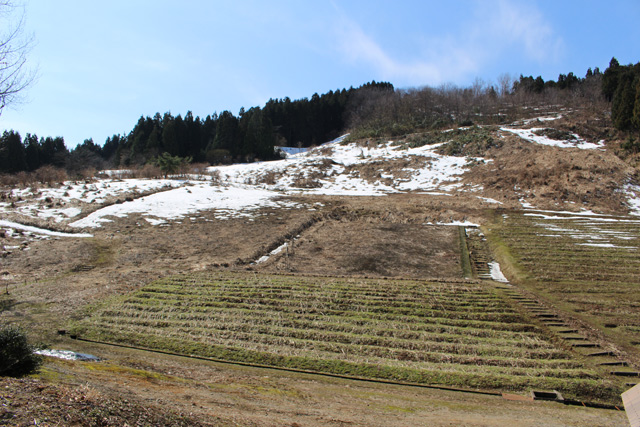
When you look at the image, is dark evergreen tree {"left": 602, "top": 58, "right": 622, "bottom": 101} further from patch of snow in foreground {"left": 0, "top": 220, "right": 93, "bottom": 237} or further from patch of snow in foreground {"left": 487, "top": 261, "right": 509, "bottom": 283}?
patch of snow in foreground {"left": 0, "top": 220, "right": 93, "bottom": 237}

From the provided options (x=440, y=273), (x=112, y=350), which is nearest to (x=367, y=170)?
(x=440, y=273)

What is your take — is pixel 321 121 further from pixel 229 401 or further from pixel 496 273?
pixel 229 401

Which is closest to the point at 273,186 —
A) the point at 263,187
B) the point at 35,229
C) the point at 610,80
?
the point at 263,187

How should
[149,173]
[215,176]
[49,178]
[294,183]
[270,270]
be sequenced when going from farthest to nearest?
[215,176] < [294,183] < [149,173] < [49,178] < [270,270]

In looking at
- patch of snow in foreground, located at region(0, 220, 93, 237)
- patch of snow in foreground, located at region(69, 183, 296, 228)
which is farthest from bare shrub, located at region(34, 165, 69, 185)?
patch of snow in foreground, located at region(0, 220, 93, 237)

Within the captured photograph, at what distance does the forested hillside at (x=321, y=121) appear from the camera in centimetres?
6431

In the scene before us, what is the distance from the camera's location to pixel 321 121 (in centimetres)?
8950

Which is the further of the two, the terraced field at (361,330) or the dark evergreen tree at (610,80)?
the dark evergreen tree at (610,80)

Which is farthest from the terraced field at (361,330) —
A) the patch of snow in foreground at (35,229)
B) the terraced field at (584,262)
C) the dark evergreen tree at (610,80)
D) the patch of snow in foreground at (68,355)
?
the dark evergreen tree at (610,80)

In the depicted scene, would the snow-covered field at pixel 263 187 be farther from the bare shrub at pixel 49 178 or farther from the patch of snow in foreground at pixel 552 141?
the bare shrub at pixel 49 178

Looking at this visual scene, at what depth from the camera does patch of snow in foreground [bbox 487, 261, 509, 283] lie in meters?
18.2

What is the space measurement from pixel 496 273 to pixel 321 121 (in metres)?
75.3

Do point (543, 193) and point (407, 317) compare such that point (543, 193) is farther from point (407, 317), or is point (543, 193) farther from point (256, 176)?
point (256, 176)

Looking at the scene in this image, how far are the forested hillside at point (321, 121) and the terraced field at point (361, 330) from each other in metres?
36.1
